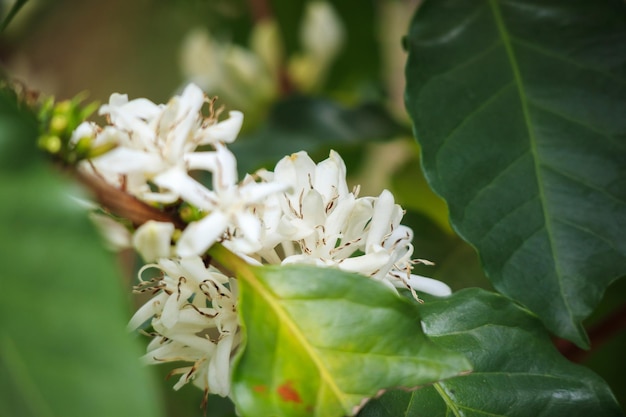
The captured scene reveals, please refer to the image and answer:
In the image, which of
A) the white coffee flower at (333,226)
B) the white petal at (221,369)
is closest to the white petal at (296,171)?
the white coffee flower at (333,226)

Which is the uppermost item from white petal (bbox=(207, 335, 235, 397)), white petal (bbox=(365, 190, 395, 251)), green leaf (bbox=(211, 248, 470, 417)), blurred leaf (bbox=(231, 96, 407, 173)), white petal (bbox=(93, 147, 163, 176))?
white petal (bbox=(93, 147, 163, 176))

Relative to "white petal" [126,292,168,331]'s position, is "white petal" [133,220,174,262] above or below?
above

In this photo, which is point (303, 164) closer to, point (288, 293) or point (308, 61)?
point (288, 293)

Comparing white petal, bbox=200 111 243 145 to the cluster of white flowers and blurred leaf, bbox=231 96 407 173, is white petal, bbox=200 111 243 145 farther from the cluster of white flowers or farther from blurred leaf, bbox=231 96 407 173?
blurred leaf, bbox=231 96 407 173

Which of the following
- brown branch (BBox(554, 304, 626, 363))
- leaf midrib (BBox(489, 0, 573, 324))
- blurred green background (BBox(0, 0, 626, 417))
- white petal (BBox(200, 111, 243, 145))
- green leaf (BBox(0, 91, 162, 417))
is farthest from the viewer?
blurred green background (BBox(0, 0, 626, 417))

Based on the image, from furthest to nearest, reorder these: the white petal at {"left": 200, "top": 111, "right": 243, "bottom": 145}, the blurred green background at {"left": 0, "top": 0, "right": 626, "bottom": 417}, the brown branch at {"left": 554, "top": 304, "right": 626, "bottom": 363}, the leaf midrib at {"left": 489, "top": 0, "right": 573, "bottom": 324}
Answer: the blurred green background at {"left": 0, "top": 0, "right": 626, "bottom": 417}
the brown branch at {"left": 554, "top": 304, "right": 626, "bottom": 363}
the leaf midrib at {"left": 489, "top": 0, "right": 573, "bottom": 324}
the white petal at {"left": 200, "top": 111, "right": 243, "bottom": 145}

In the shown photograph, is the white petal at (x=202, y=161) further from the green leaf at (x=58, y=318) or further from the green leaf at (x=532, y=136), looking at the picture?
the green leaf at (x=532, y=136)

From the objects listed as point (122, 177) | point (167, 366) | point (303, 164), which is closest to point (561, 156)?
point (303, 164)

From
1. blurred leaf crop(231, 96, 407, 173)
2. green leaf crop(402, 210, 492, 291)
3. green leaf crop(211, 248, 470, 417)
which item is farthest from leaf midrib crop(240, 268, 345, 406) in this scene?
blurred leaf crop(231, 96, 407, 173)
